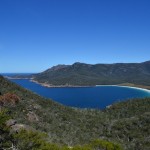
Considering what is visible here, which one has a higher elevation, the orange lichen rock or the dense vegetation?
the orange lichen rock

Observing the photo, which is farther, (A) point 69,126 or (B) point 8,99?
(A) point 69,126

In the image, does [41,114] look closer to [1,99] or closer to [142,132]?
[1,99]

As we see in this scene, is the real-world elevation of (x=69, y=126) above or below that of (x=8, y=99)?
below

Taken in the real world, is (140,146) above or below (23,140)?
below

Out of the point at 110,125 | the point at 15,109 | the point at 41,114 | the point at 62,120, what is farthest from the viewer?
the point at 110,125

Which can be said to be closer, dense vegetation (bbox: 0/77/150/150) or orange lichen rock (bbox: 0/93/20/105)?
dense vegetation (bbox: 0/77/150/150)

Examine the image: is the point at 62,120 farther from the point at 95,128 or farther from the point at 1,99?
the point at 1,99

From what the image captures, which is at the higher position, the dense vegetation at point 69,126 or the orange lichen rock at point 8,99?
the orange lichen rock at point 8,99

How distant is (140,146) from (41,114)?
2283 centimetres

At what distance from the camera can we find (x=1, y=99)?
6481cm

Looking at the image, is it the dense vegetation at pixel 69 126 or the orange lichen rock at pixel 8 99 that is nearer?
the dense vegetation at pixel 69 126

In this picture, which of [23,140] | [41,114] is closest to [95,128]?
[41,114]

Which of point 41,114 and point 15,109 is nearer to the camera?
point 15,109

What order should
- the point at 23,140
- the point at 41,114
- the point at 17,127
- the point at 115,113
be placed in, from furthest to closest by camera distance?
the point at 115,113 → the point at 41,114 → the point at 17,127 → the point at 23,140
